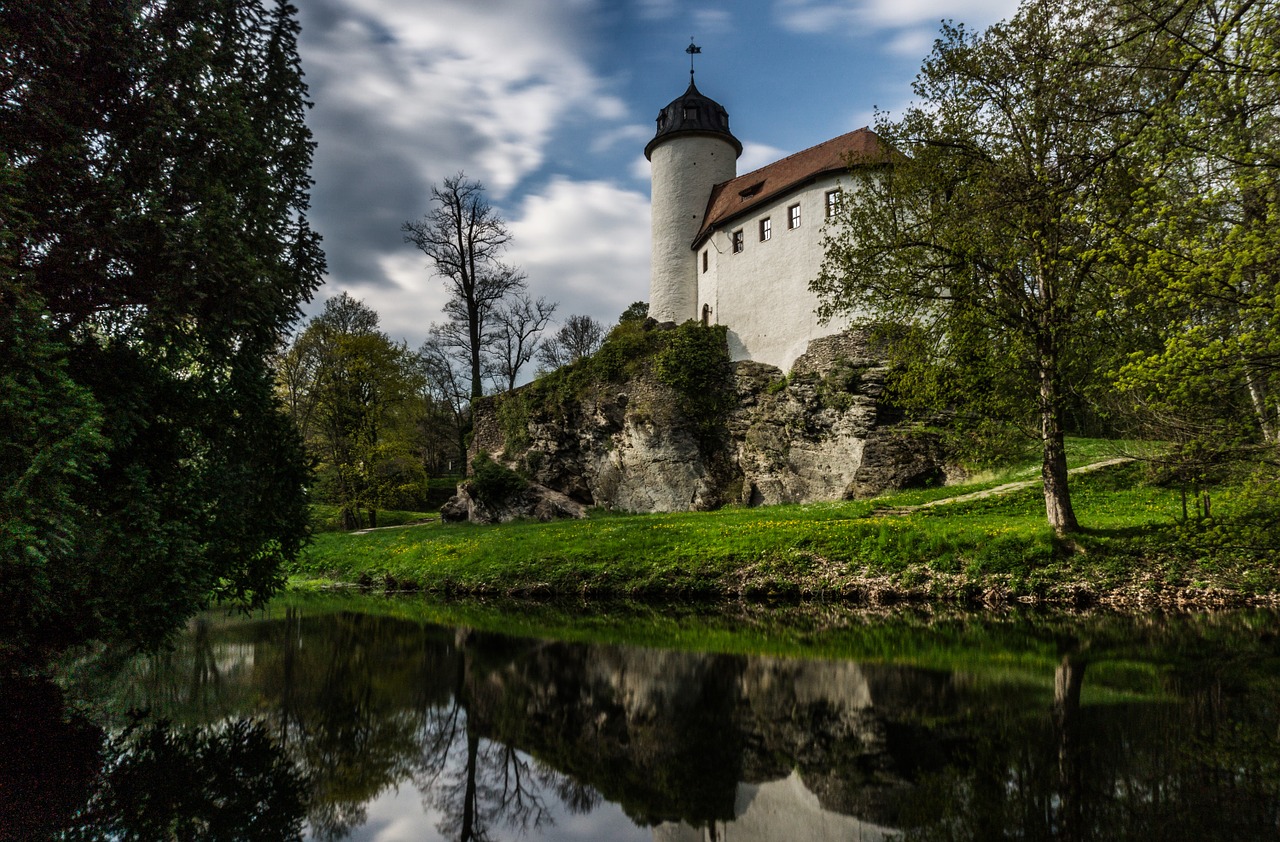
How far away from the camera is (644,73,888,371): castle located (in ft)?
100.0

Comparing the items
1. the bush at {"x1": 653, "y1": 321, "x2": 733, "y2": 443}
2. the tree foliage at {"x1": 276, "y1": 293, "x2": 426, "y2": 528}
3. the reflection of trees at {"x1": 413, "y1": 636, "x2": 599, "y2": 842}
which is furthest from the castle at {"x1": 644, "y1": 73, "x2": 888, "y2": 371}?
the reflection of trees at {"x1": 413, "y1": 636, "x2": 599, "y2": 842}

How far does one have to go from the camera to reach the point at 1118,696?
253 inches

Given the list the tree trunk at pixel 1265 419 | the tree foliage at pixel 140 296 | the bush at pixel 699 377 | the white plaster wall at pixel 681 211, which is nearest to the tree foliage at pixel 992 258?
the tree trunk at pixel 1265 419

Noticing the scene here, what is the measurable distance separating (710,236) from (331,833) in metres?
34.3

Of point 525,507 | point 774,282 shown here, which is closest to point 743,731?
point 525,507

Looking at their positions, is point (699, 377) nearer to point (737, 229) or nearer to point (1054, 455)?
point (737, 229)

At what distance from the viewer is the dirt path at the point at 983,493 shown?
63.6ft

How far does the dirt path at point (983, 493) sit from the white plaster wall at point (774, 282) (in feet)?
30.9

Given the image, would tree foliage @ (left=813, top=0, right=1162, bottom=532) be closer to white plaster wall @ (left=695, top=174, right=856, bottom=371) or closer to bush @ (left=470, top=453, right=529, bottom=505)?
white plaster wall @ (left=695, top=174, right=856, bottom=371)

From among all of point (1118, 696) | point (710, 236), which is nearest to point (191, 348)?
point (1118, 696)

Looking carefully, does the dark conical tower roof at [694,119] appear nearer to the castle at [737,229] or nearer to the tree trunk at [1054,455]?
the castle at [737,229]

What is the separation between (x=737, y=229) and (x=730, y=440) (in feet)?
35.4

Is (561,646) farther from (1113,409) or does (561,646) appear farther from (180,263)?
(1113,409)

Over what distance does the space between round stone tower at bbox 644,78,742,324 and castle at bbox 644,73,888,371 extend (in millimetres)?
52
